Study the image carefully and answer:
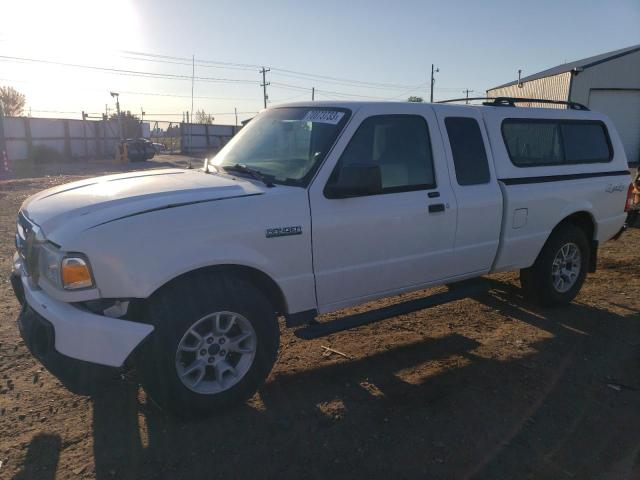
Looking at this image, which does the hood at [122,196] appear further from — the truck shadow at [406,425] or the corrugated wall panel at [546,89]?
the corrugated wall panel at [546,89]

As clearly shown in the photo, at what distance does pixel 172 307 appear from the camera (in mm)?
3070

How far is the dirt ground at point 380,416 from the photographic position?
116 inches

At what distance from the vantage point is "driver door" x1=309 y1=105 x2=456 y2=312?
368cm

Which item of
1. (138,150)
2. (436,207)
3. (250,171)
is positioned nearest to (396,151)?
(436,207)

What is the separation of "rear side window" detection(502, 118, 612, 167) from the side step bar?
1.22 m

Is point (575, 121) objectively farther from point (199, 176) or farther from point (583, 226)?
point (199, 176)

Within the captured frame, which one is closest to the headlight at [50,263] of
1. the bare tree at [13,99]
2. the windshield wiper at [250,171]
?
the windshield wiper at [250,171]

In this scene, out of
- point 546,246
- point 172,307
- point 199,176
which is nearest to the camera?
point 172,307

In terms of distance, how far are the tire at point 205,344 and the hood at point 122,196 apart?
0.50 meters

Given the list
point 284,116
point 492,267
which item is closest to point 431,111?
point 284,116

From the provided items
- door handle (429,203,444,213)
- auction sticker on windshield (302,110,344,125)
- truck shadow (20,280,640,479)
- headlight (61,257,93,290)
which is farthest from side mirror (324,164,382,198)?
headlight (61,257,93,290)

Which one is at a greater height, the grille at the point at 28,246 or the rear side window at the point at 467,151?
the rear side window at the point at 467,151

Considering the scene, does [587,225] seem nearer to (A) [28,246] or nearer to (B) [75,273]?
(B) [75,273]

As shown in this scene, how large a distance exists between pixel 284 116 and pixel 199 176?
2.98 feet
